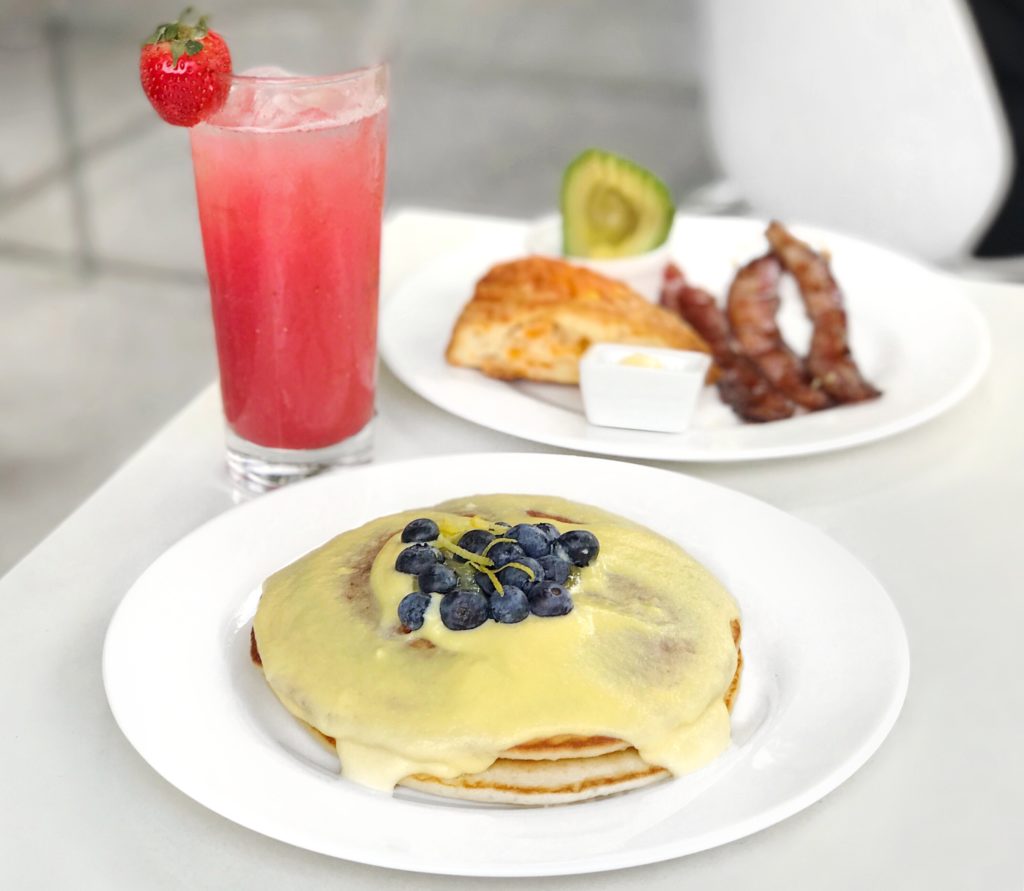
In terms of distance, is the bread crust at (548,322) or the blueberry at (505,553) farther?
the bread crust at (548,322)

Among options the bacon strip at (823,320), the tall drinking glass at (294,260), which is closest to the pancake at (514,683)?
the tall drinking glass at (294,260)

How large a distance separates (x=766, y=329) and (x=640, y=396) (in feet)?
1.11

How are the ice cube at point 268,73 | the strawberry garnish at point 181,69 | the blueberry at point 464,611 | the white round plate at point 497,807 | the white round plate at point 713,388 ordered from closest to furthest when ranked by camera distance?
the white round plate at point 497,807
the blueberry at point 464,611
the strawberry garnish at point 181,69
the ice cube at point 268,73
the white round plate at point 713,388

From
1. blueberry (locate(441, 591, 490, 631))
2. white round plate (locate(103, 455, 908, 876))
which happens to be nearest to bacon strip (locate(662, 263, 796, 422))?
white round plate (locate(103, 455, 908, 876))

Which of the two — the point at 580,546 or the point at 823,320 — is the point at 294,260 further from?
the point at 823,320

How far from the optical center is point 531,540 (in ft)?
2.94

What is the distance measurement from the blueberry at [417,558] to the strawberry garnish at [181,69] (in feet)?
1.34

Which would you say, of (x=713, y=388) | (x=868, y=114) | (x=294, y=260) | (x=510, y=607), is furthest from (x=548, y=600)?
(x=868, y=114)

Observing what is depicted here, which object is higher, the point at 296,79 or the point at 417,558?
the point at 296,79

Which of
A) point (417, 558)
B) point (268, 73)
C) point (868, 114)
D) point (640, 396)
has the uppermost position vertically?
point (268, 73)

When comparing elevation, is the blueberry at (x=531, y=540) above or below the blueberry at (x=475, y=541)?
above

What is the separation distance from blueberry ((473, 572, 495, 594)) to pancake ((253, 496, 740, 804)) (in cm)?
3

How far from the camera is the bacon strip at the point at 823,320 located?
1427 mm

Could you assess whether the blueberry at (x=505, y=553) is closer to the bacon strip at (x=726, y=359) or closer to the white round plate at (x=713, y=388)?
the white round plate at (x=713, y=388)
